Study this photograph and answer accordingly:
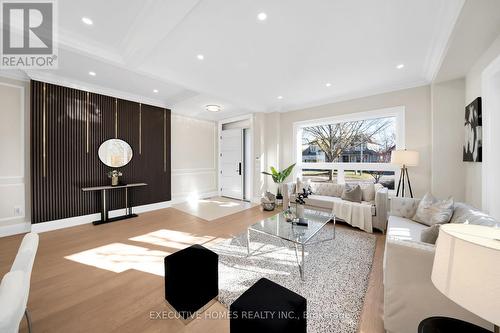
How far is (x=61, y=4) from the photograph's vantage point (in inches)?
79.8

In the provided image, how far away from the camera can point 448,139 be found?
10.6 ft

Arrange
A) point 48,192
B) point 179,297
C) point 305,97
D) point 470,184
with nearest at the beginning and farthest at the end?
point 179,297 → point 470,184 → point 48,192 → point 305,97

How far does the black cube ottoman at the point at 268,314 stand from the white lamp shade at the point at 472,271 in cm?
72

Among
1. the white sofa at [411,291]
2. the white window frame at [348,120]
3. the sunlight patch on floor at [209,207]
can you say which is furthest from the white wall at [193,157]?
the white sofa at [411,291]

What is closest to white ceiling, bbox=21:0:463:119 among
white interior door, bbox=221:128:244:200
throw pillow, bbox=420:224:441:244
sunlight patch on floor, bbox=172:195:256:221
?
throw pillow, bbox=420:224:441:244

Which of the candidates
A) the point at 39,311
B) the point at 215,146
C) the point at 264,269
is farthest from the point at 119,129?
the point at 264,269

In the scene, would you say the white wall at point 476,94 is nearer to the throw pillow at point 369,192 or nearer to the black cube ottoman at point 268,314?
the throw pillow at point 369,192

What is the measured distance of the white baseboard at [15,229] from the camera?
322cm

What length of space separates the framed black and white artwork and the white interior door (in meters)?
4.93

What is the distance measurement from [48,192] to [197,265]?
147 inches

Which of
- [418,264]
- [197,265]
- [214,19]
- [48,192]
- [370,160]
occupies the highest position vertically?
[214,19]

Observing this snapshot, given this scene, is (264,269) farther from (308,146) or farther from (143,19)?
(308,146)

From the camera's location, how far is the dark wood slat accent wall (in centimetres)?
342

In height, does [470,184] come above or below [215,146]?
below
